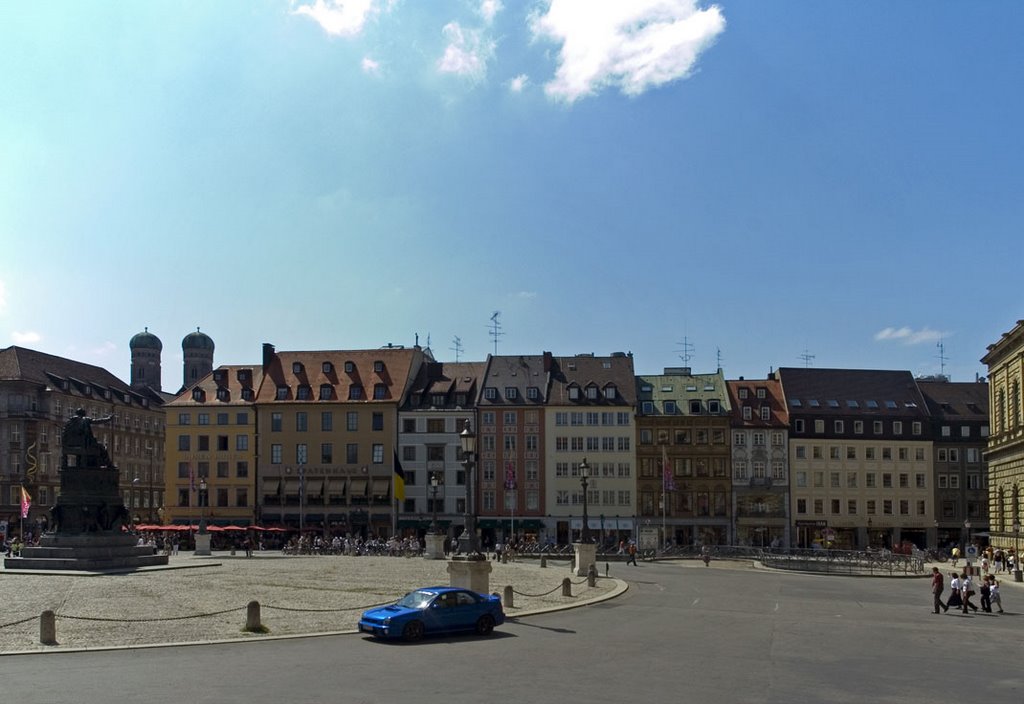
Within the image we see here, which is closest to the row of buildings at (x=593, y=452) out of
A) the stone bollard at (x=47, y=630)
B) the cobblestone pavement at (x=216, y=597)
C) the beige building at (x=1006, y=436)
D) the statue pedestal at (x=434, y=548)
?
the beige building at (x=1006, y=436)

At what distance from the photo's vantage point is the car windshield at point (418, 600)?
81.6 feet

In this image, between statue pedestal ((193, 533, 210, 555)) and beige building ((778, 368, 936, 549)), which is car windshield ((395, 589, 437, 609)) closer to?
statue pedestal ((193, 533, 210, 555))

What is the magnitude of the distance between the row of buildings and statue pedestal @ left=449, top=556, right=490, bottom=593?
54.0m

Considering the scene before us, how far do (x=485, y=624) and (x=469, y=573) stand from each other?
3.73 m

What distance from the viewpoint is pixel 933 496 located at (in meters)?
87.5

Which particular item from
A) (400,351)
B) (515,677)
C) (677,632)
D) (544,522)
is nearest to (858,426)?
(544,522)

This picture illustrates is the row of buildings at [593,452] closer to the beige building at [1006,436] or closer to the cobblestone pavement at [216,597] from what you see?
the beige building at [1006,436]

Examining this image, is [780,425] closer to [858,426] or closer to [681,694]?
[858,426]

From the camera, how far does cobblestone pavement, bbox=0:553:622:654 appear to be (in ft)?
83.4

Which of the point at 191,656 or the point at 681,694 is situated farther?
the point at 191,656

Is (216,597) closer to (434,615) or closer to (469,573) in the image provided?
(469,573)

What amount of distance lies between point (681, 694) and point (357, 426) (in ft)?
241

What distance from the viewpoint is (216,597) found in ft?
111

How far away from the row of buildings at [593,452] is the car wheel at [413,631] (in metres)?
59.0
